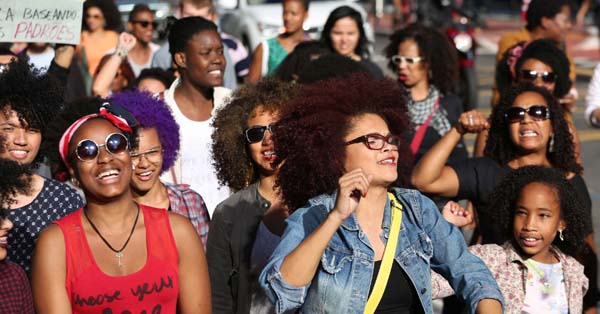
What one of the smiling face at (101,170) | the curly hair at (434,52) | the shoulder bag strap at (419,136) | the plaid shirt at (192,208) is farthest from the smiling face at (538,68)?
the smiling face at (101,170)

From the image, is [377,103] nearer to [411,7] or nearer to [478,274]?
[478,274]

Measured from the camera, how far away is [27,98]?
19.2 feet

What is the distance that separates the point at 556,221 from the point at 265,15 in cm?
1342

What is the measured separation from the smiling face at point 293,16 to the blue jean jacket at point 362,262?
627cm

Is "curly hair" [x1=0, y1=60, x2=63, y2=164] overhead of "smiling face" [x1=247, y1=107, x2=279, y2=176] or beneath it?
overhead

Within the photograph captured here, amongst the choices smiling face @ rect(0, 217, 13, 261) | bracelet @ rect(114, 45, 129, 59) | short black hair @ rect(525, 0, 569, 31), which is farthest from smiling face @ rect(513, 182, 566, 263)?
short black hair @ rect(525, 0, 569, 31)

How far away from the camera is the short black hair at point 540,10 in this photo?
9.66 m

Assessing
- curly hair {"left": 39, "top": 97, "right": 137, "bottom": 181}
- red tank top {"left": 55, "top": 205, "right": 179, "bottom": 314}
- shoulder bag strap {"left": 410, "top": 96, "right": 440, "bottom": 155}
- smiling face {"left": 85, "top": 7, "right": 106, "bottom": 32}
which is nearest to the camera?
red tank top {"left": 55, "top": 205, "right": 179, "bottom": 314}

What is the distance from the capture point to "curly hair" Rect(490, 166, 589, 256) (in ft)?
19.3

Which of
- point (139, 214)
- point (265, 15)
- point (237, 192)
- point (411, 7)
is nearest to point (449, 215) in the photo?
point (237, 192)

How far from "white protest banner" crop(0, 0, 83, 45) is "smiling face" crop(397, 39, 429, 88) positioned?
2386mm

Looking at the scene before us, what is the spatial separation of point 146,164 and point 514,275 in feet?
5.98

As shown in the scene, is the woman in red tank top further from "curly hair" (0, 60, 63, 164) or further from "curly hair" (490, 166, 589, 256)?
"curly hair" (490, 166, 589, 256)

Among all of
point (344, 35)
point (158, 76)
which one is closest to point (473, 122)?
point (158, 76)
